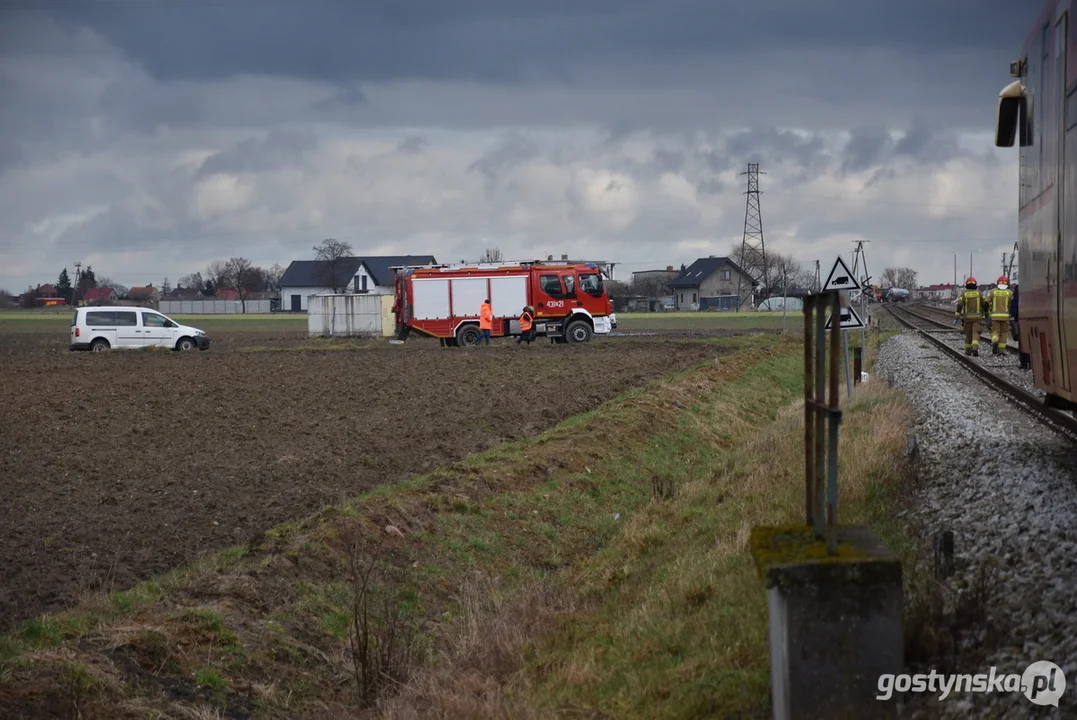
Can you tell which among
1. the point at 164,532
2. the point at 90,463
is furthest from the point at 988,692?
the point at 90,463

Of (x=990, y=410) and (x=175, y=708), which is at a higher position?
(x=990, y=410)

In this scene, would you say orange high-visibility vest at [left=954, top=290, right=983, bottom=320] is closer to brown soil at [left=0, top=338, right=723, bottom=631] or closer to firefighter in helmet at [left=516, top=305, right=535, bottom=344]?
brown soil at [left=0, top=338, right=723, bottom=631]

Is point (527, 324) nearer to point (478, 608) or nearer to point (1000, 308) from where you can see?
point (1000, 308)

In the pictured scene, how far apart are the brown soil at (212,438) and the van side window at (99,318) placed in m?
9.00

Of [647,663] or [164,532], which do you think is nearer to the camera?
[647,663]

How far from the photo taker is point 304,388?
25.2 metres

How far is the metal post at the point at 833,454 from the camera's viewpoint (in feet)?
16.6

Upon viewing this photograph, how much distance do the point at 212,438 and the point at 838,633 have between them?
14.2 meters

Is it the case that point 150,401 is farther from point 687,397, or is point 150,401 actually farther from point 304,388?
point 687,397

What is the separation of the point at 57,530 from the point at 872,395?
1121 cm

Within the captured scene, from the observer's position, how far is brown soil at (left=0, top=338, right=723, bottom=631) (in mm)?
10969

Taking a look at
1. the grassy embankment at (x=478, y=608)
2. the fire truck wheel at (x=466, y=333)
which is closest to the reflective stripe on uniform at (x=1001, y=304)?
the grassy embankment at (x=478, y=608)

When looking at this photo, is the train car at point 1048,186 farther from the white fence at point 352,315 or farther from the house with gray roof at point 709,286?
the house with gray roof at point 709,286

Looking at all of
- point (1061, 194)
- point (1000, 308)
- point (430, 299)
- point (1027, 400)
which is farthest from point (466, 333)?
point (1061, 194)
